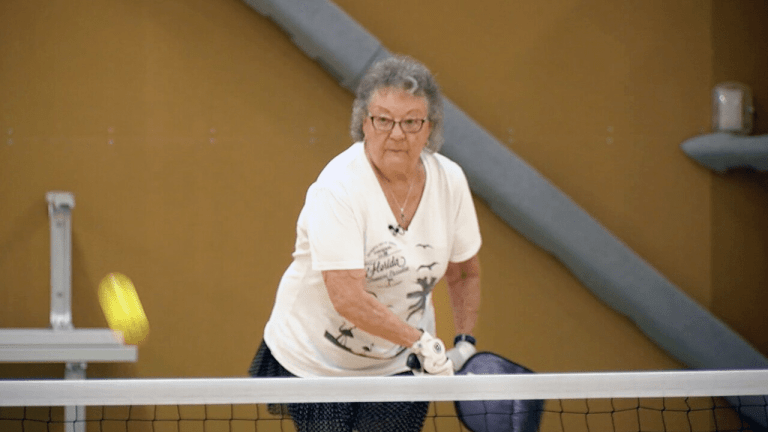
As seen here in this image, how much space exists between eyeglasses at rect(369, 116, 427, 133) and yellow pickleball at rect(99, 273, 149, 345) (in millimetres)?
2252

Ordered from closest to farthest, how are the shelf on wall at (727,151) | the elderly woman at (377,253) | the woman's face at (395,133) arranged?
the elderly woman at (377,253) → the woman's face at (395,133) → the shelf on wall at (727,151)

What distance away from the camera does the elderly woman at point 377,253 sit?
8.57 ft

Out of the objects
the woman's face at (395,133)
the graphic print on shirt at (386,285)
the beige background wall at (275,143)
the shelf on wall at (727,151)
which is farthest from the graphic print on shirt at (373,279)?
the shelf on wall at (727,151)

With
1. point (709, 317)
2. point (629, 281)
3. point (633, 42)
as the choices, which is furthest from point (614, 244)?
point (633, 42)

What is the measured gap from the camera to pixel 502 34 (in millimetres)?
4559

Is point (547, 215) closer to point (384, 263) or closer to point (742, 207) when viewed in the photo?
point (742, 207)

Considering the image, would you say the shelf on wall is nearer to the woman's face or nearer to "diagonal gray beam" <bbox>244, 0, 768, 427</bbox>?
"diagonal gray beam" <bbox>244, 0, 768, 427</bbox>

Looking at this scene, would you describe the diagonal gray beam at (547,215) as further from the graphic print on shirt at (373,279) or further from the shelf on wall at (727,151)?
the graphic print on shirt at (373,279)

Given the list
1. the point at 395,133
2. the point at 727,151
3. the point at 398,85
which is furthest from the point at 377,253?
the point at 727,151

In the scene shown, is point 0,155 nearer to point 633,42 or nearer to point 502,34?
point 502,34

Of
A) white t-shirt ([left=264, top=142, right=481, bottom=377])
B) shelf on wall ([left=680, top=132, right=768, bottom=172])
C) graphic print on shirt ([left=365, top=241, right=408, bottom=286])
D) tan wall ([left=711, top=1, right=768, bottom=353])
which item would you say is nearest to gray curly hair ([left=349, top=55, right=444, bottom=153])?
white t-shirt ([left=264, top=142, right=481, bottom=377])

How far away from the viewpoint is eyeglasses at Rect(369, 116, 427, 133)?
2748 millimetres

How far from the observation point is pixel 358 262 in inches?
101

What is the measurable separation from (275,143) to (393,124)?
1882 mm
